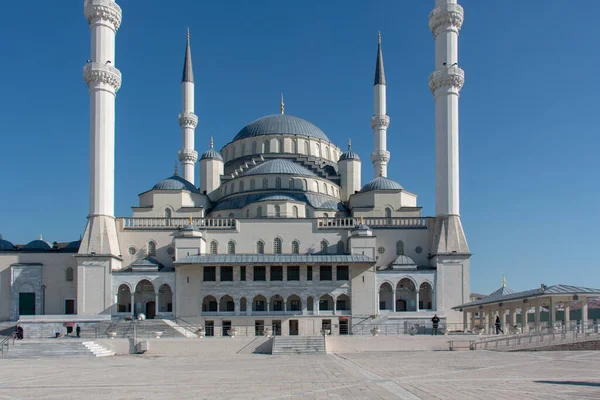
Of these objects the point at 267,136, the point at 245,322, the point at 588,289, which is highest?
the point at 267,136

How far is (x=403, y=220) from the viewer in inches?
1911

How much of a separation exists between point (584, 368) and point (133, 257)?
110 ft

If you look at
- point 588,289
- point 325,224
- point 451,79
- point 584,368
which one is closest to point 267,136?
point 325,224

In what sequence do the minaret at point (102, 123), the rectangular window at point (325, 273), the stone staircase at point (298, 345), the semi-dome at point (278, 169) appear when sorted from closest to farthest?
the stone staircase at point (298, 345)
the minaret at point (102, 123)
the rectangular window at point (325, 273)
the semi-dome at point (278, 169)

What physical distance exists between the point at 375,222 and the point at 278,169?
9.67 m

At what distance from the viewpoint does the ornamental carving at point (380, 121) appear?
206ft

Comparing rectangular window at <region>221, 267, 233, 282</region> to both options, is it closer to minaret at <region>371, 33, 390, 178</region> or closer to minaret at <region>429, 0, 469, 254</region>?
minaret at <region>429, 0, 469, 254</region>

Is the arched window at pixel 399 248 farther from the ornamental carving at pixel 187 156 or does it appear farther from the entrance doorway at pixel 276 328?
the ornamental carving at pixel 187 156

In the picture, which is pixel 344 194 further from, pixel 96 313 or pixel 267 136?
pixel 96 313

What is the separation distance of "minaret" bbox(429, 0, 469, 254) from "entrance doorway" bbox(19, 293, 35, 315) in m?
27.4

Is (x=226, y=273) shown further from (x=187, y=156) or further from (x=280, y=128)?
(x=280, y=128)

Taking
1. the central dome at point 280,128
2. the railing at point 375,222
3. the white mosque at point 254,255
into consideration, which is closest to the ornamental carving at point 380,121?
the central dome at point 280,128

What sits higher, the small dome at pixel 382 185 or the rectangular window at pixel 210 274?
the small dome at pixel 382 185

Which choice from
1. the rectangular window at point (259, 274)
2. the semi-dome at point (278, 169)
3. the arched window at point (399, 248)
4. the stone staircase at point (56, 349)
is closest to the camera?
the stone staircase at point (56, 349)
